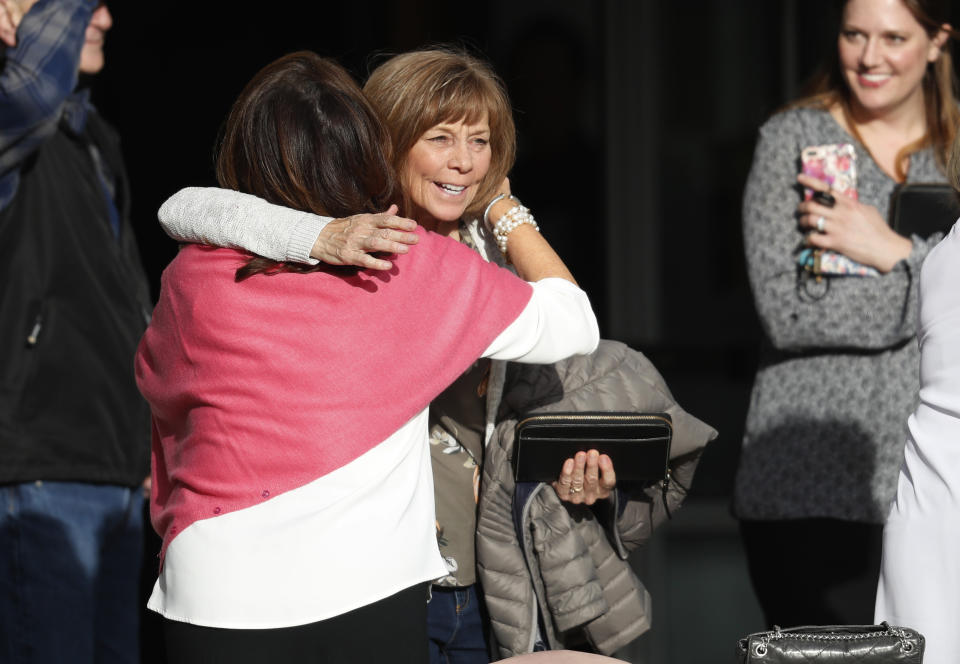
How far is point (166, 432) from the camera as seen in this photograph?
7.77 ft

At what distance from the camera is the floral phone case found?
3.08 metres

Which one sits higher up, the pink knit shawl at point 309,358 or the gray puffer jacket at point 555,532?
the pink knit shawl at point 309,358

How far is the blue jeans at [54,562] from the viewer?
3129 mm

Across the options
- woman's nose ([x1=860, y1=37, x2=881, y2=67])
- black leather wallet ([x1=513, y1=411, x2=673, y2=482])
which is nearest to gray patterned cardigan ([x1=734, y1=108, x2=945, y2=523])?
woman's nose ([x1=860, y1=37, x2=881, y2=67])

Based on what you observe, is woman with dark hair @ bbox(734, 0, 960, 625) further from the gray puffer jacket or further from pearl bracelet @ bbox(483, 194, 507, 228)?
pearl bracelet @ bbox(483, 194, 507, 228)

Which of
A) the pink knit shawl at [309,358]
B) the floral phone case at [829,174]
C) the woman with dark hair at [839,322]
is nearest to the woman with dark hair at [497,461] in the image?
the pink knit shawl at [309,358]

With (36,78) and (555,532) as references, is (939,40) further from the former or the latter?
(36,78)

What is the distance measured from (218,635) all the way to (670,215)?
369 cm

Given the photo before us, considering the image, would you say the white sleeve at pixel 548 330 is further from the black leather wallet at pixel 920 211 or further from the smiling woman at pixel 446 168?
the black leather wallet at pixel 920 211

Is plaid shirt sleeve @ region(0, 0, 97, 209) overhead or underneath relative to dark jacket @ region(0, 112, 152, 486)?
overhead

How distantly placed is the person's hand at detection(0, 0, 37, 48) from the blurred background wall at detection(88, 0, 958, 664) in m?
1.85

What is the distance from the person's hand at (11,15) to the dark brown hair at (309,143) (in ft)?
4.01

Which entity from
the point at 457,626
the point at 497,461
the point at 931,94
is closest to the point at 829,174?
the point at 931,94

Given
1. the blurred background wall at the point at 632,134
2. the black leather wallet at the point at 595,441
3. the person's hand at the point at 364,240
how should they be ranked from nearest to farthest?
the person's hand at the point at 364,240, the black leather wallet at the point at 595,441, the blurred background wall at the point at 632,134
